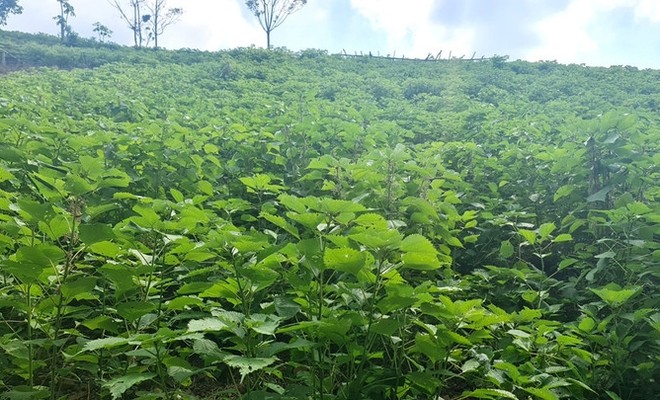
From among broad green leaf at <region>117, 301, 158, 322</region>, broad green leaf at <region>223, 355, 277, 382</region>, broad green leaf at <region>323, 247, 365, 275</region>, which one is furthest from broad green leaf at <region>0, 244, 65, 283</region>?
broad green leaf at <region>323, 247, 365, 275</region>

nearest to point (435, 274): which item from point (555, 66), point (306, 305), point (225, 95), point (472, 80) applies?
point (306, 305)

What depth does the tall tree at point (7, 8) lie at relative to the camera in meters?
35.2

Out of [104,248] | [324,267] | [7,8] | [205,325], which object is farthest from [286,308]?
[7,8]

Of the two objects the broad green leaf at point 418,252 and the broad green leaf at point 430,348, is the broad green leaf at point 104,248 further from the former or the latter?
the broad green leaf at point 430,348

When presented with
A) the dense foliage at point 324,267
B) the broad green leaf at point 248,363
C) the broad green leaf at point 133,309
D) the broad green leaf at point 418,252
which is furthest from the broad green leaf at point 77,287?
the broad green leaf at point 418,252

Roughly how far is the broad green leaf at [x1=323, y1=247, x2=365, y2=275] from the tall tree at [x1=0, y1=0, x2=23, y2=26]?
43008mm

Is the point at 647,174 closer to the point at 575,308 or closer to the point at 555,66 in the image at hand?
the point at 575,308

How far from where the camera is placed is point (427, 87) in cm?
1195

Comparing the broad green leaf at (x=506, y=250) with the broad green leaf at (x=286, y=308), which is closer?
the broad green leaf at (x=286, y=308)

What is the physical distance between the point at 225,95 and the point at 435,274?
27.9 feet

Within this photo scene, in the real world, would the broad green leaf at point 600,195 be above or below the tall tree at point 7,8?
below

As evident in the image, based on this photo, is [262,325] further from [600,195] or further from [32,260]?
[600,195]

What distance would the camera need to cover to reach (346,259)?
1232mm

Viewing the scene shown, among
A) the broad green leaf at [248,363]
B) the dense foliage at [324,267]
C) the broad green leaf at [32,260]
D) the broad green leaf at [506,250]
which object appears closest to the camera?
the broad green leaf at [248,363]
